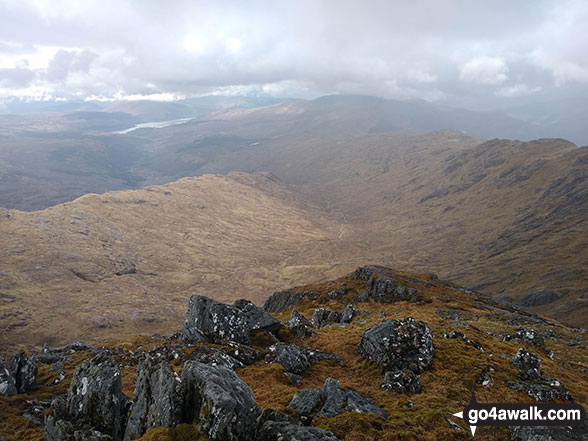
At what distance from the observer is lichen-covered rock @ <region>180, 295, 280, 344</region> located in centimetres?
3675

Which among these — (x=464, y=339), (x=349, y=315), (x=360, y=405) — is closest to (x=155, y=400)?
(x=360, y=405)

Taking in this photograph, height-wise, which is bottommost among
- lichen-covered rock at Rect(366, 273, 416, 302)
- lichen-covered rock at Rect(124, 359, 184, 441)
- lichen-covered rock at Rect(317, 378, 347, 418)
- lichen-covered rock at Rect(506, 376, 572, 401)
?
lichen-covered rock at Rect(366, 273, 416, 302)

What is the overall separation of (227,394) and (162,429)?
3.82 metres

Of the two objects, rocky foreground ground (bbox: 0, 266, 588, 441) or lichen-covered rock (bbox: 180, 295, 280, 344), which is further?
lichen-covered rock (bbox: 180, 295, 280, 344)

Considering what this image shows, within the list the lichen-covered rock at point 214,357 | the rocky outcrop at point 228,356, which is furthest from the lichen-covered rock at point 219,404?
the lichen-covered rock at point 214,357

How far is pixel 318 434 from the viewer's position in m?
15.6

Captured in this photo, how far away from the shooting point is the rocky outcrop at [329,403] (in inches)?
805

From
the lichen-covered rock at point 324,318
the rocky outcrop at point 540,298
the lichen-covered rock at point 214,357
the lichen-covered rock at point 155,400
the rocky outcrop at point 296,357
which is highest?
the lichen-covered rock at point 155,400

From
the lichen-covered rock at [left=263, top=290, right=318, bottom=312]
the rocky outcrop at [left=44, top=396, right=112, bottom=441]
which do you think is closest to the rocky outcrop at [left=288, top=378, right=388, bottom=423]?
the rocky outcrop at [left=44, top=396, right=112, bottom=441]

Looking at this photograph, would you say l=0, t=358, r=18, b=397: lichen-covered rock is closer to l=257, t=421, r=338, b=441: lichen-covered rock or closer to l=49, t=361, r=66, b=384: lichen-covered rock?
l=49, t=361, r=66, b=384: lichen-covered rock

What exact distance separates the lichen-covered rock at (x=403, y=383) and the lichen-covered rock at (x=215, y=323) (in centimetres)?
1650

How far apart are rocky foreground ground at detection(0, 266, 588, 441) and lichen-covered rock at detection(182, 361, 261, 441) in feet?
0.18

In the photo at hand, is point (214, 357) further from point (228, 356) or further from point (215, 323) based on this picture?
point (215, 323)

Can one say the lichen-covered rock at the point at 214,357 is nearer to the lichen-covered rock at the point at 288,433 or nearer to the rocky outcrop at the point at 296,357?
the rocky outcrop at the point at 296,357
